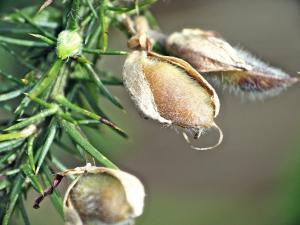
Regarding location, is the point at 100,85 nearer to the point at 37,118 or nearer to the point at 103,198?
the point at 37,118

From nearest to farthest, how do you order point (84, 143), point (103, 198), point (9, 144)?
1. point (103, 198)
2. point (84, 143)
3. point (9, 144)

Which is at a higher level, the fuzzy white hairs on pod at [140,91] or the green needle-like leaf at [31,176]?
the fuzzy white hairs on pod at [140,91]

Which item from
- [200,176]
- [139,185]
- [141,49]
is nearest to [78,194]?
[139,185]

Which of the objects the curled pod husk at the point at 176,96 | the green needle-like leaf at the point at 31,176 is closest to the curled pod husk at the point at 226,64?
the curled pod husk at the point at 176,96

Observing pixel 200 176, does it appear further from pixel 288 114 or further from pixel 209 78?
pixel 209 78

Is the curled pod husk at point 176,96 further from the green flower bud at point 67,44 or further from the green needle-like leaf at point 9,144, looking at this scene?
the green needle-like leaf at point 9,144

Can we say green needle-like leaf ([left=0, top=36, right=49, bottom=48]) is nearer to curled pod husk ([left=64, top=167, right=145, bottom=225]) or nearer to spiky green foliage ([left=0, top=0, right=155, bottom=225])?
spiky green foliage ([left=0, top=0, right=155, bottom=225])

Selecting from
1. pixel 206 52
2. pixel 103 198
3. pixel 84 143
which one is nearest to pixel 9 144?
pixel 84 143
